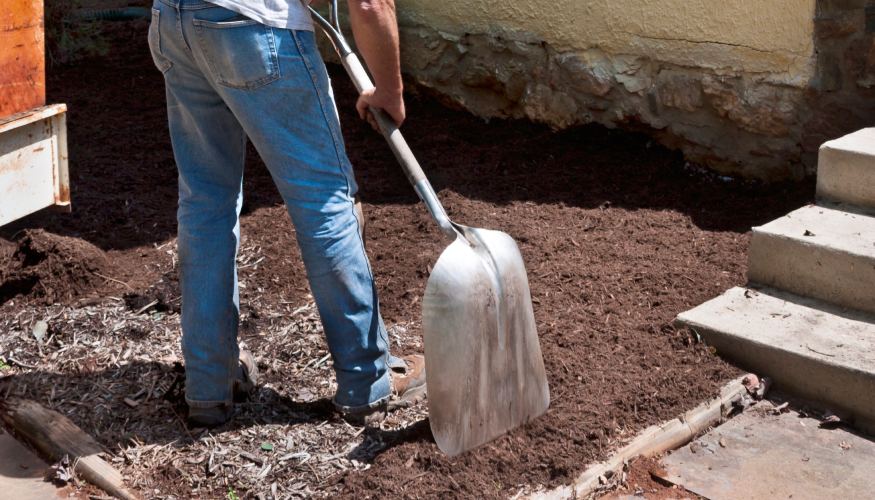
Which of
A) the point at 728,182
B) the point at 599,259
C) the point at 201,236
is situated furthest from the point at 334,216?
the point at 728,182

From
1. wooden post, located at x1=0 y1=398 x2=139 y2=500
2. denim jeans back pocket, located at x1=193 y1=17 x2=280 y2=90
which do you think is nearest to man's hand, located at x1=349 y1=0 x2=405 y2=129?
denim jeans back pocket, located at x1=193 y1=17 x2=280 y2=90

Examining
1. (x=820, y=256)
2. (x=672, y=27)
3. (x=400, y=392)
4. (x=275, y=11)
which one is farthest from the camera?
(x=672, y=27)

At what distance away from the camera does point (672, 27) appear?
521cm

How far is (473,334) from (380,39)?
0.86 m

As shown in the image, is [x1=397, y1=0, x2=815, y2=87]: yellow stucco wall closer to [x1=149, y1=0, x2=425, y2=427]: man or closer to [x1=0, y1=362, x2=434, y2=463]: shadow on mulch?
[x1=149, y1=0, x2=425, y2=427]: man

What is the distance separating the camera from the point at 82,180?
5504 mm

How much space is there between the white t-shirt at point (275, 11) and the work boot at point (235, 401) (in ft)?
4.01

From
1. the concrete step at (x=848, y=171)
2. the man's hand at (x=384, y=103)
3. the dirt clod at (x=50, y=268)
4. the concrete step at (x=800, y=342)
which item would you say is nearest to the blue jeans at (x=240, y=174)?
the man's hand at (x=384, y=103)

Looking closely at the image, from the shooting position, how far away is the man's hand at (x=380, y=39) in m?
2.89

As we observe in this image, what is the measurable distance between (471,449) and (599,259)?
4.91 ft

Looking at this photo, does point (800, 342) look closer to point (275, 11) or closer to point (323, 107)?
point (323, 107)

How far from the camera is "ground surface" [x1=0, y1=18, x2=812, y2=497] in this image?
3.23 meters

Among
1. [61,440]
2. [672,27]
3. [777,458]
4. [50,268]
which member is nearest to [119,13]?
[50,268]

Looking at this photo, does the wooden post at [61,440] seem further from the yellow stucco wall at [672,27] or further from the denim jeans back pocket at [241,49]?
the yellow stucco wall at [672,27]
